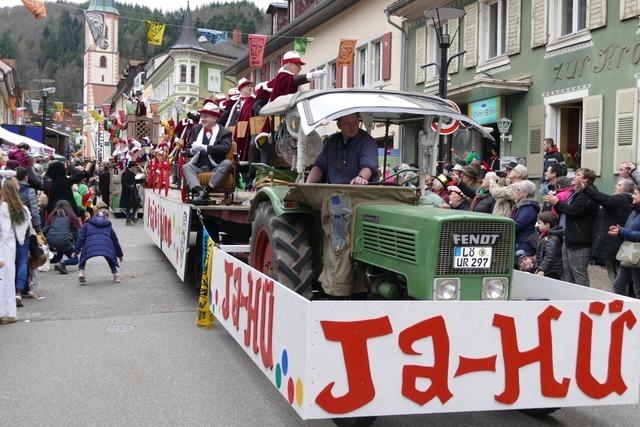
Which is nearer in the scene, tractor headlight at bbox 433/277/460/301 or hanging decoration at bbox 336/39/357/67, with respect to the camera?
tractor headlight at bbox 433/277/460/301

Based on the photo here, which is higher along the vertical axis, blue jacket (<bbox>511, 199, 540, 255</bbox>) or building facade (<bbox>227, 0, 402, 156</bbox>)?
building facade (<bbox>227, 0, 402, 156</bbox>)

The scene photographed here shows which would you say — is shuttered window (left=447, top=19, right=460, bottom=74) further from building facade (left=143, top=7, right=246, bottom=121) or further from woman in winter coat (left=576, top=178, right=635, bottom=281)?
building facade (left=143, top=7, right=246, bottom=121)

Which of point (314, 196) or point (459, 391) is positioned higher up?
point (314, 196)

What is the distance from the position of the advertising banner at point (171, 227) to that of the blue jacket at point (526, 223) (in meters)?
3.92

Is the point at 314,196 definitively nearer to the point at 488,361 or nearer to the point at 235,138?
the point at 488,361

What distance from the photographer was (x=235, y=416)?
17.0 feet

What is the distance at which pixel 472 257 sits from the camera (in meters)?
4.84

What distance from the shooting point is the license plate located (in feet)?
15.7

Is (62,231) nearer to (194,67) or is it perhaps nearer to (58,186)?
(58,186)

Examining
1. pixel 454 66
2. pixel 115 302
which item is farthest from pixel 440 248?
pixel 454 66

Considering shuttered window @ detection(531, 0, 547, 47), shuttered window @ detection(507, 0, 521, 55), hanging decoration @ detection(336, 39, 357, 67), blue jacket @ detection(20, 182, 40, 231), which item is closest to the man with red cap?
blue jacket @ detection(20, 182, 40, 231)

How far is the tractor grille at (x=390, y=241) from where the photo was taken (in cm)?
489

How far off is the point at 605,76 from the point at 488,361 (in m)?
11.5

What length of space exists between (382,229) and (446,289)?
664mm
